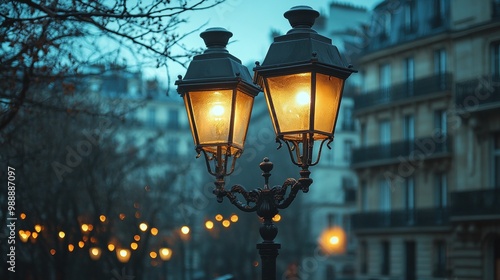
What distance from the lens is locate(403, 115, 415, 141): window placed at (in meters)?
47.8

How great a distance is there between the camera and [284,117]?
8656 millimetres

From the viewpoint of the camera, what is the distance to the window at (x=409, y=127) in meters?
47.8

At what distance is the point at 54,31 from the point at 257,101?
65.5 metres

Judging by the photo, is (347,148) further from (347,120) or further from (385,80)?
(385,80)

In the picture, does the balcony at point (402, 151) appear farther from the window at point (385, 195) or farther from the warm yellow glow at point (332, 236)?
the warm yellow glow at point (332, 236)

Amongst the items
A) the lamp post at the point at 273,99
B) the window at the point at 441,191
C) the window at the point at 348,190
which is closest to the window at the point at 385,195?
the window at the point at 441,191

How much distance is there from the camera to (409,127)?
48.2 meters

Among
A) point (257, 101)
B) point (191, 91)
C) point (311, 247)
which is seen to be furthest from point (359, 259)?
point (191, 91)

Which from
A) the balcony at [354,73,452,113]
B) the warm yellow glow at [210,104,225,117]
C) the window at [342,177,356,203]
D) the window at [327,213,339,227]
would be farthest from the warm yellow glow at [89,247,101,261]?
the window at [342,177,356,203]

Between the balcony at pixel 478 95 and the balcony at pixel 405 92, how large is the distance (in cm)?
194

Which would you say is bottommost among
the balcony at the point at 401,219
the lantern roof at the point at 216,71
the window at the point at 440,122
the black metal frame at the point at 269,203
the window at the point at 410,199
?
the black metal frame at the point at 269,203

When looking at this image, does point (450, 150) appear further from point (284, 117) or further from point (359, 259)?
point (284, 117)

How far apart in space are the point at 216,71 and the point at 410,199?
129 ft

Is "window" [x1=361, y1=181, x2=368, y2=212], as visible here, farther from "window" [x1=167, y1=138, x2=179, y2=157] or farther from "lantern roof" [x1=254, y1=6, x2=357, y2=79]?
"lantern roof" [x1=254, y1=6, x2=357, y2=79]
